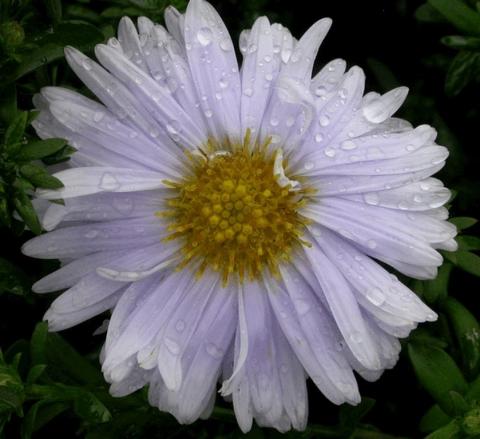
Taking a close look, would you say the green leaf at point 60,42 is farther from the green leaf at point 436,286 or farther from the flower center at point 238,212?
the green leaf at point 436,286

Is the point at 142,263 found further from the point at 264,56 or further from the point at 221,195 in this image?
the point at 264,56

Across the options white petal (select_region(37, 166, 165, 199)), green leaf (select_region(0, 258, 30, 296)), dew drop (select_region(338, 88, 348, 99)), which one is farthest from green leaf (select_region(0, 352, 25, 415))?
dew drop (select_region(338, 88, 348, 99))

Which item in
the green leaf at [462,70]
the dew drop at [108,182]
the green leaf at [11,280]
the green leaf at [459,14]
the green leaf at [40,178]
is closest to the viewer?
the green leaf at [40,178]

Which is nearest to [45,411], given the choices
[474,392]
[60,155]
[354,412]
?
[60,155]

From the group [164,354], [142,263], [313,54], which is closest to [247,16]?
[313,54]

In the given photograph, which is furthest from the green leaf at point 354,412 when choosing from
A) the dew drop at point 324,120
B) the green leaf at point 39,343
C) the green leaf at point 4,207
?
the green leaf at point 4,207

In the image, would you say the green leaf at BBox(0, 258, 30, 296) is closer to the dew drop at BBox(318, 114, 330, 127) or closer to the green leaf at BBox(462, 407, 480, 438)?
the dew drop at BBox(318, 114, 330, 127)
